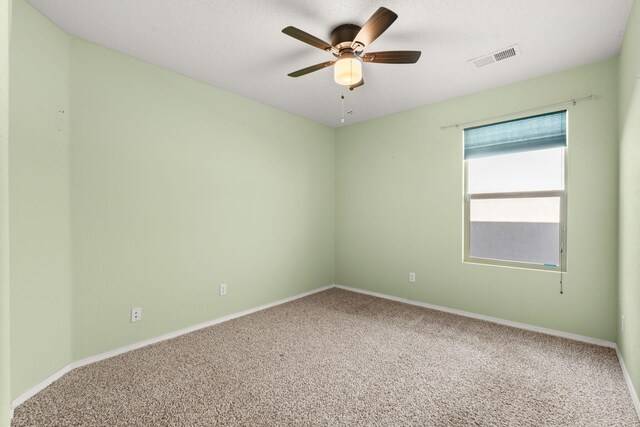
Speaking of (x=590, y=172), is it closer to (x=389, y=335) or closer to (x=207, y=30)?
(x=389, y=335)

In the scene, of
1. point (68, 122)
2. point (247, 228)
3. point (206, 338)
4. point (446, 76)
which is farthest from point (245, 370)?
point (446, 76)

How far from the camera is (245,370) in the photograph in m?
2.29

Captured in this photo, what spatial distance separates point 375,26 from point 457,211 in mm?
2422

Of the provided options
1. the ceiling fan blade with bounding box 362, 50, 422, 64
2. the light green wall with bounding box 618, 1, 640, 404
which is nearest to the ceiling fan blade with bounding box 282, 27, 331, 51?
the ceiling fan blade with bounding box 362, 50, 422, 64

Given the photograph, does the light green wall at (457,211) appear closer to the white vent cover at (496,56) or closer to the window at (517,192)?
the window at (517,192)

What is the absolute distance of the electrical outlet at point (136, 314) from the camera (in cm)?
264

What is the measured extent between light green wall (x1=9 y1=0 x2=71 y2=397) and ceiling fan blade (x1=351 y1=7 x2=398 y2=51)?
2.17 m

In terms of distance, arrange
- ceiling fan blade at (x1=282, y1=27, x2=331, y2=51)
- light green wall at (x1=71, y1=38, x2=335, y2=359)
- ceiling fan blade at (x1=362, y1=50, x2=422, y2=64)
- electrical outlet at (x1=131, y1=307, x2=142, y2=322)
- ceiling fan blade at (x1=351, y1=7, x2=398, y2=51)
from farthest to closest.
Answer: electrical outlet at (x1=131, y1=307, x2=142, y2=322), light green wall at (x1=71, y1=38, x2=335, y2=359), ceiling fan blade at (x1=362, y1=50, x2=422, y2=64), ceiling fan blade at (x1=282, y1=27, x2=331, y2=51), ceiling fan blade at (x1=351, y1=7, x2=398, y2=51)

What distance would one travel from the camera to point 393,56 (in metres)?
2.22

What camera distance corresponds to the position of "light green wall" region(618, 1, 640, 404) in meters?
1.88

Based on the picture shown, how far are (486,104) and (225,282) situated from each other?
3549mm

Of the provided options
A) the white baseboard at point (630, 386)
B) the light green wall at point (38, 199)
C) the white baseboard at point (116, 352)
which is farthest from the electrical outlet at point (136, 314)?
the white baseboard at point (630, 386)

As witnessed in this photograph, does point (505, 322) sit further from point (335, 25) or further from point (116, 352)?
point (116, 352)

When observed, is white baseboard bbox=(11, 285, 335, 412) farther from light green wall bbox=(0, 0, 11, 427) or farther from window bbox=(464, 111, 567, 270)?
window bbox=(464, 111, 567, 270)
